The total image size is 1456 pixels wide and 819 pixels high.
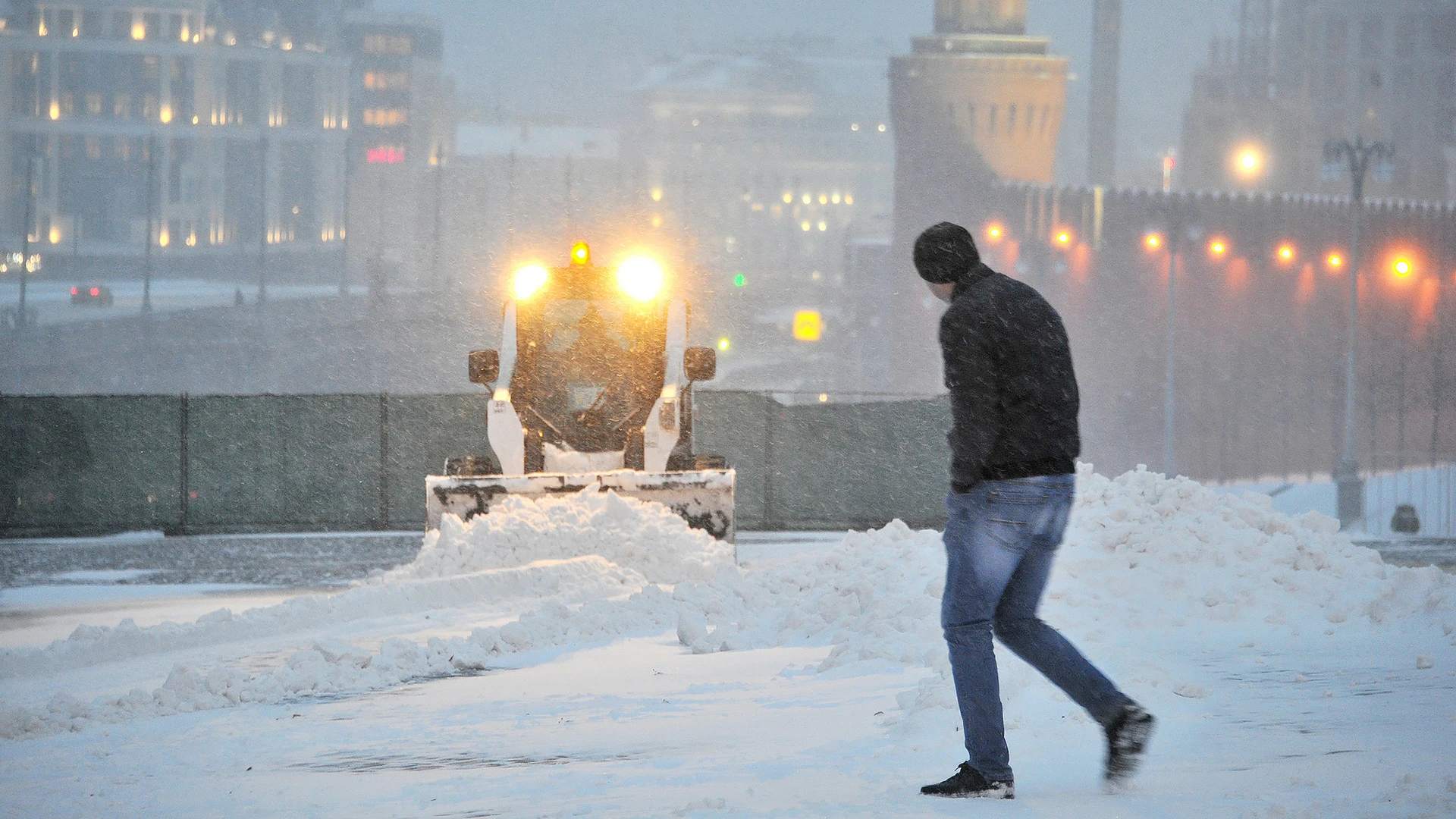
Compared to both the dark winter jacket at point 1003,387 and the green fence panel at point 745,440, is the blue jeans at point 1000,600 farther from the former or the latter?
the green fence panel at point 745,440

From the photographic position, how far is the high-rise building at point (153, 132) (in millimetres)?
118875

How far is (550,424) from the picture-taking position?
43.0 ft

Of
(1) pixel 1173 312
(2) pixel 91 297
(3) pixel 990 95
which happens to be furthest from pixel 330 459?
(3) pixel 990 95

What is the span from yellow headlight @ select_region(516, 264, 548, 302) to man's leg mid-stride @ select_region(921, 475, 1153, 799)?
9172 millimetres

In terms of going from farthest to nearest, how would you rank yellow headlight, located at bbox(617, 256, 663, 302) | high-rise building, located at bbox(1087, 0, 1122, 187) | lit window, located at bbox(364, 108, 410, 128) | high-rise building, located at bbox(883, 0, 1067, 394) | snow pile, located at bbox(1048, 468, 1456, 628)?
lit window, located at bbox(364, 108, 410, 128), high-rise building, located at bbox(1087, 0, 1122, 187), high-rise building, located at bbox(883, 0, 1067, 394), yellow headlight, located at bbox(617, 256, 663, 302), snow pile, located at bbox(1048, 468, 1456, 628)

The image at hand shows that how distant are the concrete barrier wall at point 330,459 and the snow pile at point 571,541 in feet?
22.7

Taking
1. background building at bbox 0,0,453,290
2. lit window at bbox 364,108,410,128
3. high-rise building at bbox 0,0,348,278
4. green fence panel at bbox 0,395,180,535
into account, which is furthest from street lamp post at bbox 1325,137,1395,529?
lit window at bbox 364,108,410,128

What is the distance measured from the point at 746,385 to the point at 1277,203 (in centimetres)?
3951

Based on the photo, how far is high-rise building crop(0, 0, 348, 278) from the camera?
119 metres

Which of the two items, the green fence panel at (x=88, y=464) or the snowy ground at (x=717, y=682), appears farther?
the green fence panel at (x=88, y=464)

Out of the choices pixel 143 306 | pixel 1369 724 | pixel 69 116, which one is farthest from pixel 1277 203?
pixel 69 116

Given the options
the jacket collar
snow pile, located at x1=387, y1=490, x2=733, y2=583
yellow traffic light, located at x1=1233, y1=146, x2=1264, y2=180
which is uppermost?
yellow traffic light, located at x1=1233, y1=146, x2=1264, y2=180

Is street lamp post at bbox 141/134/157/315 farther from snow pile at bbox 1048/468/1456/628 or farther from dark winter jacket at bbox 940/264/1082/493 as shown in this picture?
dark winter jacket at bbox 940/264/1082/493

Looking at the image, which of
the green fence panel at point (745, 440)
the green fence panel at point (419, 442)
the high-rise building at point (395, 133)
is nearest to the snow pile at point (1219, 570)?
the green fence panel at point (745, 440)
